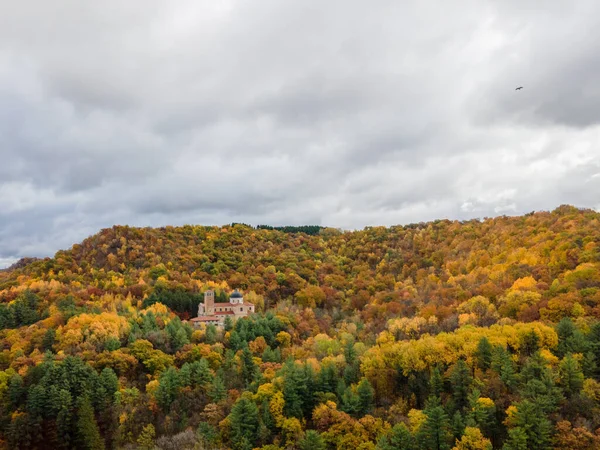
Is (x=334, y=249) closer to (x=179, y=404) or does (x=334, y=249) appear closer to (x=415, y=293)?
(x=415, y=293)

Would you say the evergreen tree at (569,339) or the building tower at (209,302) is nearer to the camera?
the evergreen tree at (569,339)

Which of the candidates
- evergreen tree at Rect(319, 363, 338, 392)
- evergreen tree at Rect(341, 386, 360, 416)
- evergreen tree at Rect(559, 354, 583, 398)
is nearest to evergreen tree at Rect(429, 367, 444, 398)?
evergreen tree at Rect(341, 386, 360, 416)

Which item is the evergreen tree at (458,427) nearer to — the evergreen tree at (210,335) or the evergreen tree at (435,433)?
the evergreen tree at (435,433)

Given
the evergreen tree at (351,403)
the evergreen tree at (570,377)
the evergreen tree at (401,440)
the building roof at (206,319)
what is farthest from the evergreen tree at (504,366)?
the building roof at (206,319)

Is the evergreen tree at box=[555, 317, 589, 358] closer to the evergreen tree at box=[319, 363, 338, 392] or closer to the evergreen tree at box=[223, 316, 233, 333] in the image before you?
the evergreen tree at box=[319, 363, 338, 392]

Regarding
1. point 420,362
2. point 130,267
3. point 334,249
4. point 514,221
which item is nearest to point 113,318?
point 130,267

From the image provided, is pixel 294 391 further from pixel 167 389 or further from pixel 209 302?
pixel 209 302

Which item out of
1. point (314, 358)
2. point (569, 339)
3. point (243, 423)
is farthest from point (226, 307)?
point (569, 339)
